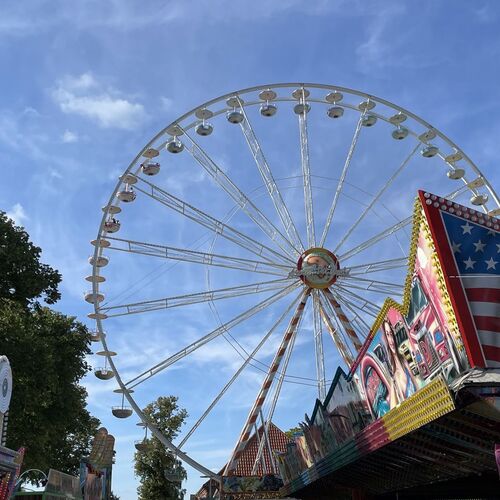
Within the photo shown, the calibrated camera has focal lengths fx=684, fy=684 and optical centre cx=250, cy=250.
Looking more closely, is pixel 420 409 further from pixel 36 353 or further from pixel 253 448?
pixel 253 448

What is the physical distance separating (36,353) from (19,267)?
405cm

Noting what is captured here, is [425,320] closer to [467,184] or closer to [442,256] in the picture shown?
[442,256]

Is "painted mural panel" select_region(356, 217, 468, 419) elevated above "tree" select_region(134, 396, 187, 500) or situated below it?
below

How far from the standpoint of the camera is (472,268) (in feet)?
26.0

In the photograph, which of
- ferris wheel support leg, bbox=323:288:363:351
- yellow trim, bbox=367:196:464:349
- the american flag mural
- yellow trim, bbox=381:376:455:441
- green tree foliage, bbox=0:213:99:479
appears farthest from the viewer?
ferris wheel support leg, bbox=323:288:363:351

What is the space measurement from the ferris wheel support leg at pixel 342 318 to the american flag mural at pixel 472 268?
40.3ft

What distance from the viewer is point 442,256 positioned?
7902 mm

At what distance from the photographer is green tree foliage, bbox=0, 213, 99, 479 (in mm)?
19266

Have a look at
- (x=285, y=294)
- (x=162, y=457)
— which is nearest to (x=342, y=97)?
(x=285, y=294)

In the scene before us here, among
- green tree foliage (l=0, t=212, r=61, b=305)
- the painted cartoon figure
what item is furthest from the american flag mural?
green tree foliage (l=0, t=212, r=61, b=305)

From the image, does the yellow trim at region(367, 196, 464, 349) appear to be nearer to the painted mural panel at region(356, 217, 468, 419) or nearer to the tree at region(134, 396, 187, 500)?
the painted mural panel at region(356, 217, 468, 419)

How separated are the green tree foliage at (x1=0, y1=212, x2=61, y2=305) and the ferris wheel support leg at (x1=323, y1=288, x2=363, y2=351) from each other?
31.5 ft

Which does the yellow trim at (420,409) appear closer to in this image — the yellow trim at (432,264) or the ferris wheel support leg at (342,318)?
the yellow trim at (432,264)

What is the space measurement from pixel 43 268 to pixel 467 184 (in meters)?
14.4
